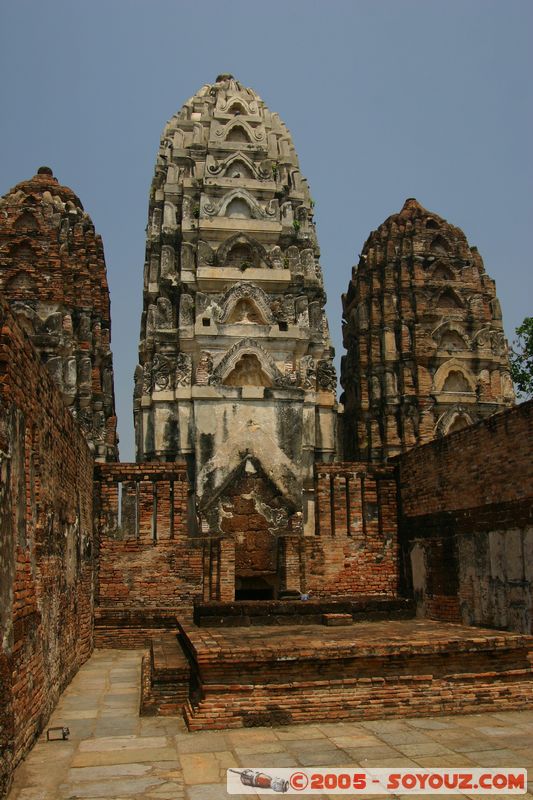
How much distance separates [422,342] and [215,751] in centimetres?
2501

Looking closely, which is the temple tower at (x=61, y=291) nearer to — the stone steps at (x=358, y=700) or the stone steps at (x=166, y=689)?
the stone steps at (x=166, y=689)

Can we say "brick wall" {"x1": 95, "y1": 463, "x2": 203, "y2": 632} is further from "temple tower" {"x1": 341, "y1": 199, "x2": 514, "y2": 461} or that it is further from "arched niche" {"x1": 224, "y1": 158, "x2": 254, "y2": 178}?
"temple tower" {"x1": 341, "y1": 199, "x2": 514, "y2": 461}

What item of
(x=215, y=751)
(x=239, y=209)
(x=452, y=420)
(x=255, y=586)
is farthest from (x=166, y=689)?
(x=452, y=420)

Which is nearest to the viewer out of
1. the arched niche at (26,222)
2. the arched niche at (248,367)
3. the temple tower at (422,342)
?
the arched niche at (248,367)

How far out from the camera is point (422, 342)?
3123 centimetres

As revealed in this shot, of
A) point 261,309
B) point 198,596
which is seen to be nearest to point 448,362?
point 261,309

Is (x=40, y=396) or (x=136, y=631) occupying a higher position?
(x=40, y=396)

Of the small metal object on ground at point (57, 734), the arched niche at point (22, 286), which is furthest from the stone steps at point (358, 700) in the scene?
the arched niche at point (22, 286)

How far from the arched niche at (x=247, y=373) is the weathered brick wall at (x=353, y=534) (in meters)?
4.82

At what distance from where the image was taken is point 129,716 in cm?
973

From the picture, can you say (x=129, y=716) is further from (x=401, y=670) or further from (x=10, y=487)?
(x=10, y=487)

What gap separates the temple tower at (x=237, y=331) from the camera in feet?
70.6

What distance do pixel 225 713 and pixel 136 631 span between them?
8.81 metres

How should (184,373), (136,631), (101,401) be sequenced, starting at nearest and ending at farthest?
(136,631), (184,373), (101,401)
